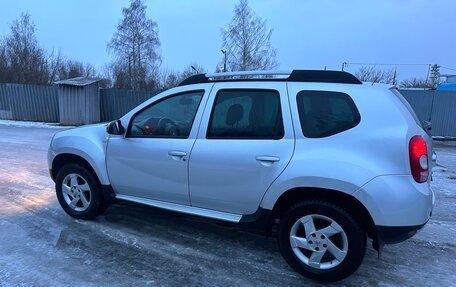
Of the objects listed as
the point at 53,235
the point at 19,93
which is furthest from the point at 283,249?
the point at 19,93

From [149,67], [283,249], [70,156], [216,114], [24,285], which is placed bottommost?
[24,285]

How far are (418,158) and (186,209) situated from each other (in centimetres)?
230

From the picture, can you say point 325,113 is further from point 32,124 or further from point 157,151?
point 32,124

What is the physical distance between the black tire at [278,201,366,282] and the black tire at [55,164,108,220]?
240 cm

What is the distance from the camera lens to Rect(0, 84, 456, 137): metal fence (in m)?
16.6

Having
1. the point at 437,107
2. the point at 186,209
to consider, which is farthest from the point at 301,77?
the point at 437,107

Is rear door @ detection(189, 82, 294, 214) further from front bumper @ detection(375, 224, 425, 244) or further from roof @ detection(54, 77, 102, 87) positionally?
roof @ detection(54, 77, 102, 87)

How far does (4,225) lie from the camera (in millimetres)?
4570

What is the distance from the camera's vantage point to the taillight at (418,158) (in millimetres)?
3031

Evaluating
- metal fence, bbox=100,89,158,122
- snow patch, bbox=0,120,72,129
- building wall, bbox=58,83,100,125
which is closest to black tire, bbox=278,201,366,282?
snow patch, bbox=0,120,72,129

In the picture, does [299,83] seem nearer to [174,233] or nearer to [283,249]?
[283,249]

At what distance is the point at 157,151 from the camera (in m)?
4.04

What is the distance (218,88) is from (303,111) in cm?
97

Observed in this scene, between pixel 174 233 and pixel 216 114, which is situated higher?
pixel 216 114
